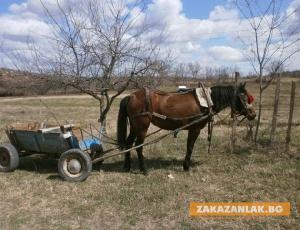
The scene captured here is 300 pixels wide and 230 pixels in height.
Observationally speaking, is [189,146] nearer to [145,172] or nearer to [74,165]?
[145,172]

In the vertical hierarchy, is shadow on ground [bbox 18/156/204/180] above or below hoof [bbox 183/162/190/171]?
below

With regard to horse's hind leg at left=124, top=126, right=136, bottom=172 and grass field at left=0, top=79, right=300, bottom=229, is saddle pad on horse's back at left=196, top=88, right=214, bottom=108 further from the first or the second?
horse's hind leg at left=124, top=126, right=136, bottom=172

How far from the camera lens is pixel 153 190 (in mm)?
6551

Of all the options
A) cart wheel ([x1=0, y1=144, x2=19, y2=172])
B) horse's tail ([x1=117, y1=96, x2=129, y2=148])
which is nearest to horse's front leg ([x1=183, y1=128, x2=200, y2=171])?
horse's tail ([x1=117, y1=96, x2=129, y2=148])

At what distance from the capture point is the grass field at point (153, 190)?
5305 mm

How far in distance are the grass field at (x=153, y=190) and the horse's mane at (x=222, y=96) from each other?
4.02 feet

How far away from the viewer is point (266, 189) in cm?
641

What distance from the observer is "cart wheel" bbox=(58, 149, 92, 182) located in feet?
23.4

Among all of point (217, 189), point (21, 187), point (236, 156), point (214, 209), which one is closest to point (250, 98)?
point (236, 156)

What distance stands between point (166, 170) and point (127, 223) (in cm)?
262

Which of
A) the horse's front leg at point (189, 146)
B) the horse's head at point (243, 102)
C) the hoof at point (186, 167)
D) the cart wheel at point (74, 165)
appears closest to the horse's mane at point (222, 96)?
the horse's head at point (243, 102)

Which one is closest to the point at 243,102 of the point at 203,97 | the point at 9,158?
the point at 203,97

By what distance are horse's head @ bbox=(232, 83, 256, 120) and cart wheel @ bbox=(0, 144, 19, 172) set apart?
433 centimetres

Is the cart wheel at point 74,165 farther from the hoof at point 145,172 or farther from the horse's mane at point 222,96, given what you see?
the horse's mane at point 222,96
